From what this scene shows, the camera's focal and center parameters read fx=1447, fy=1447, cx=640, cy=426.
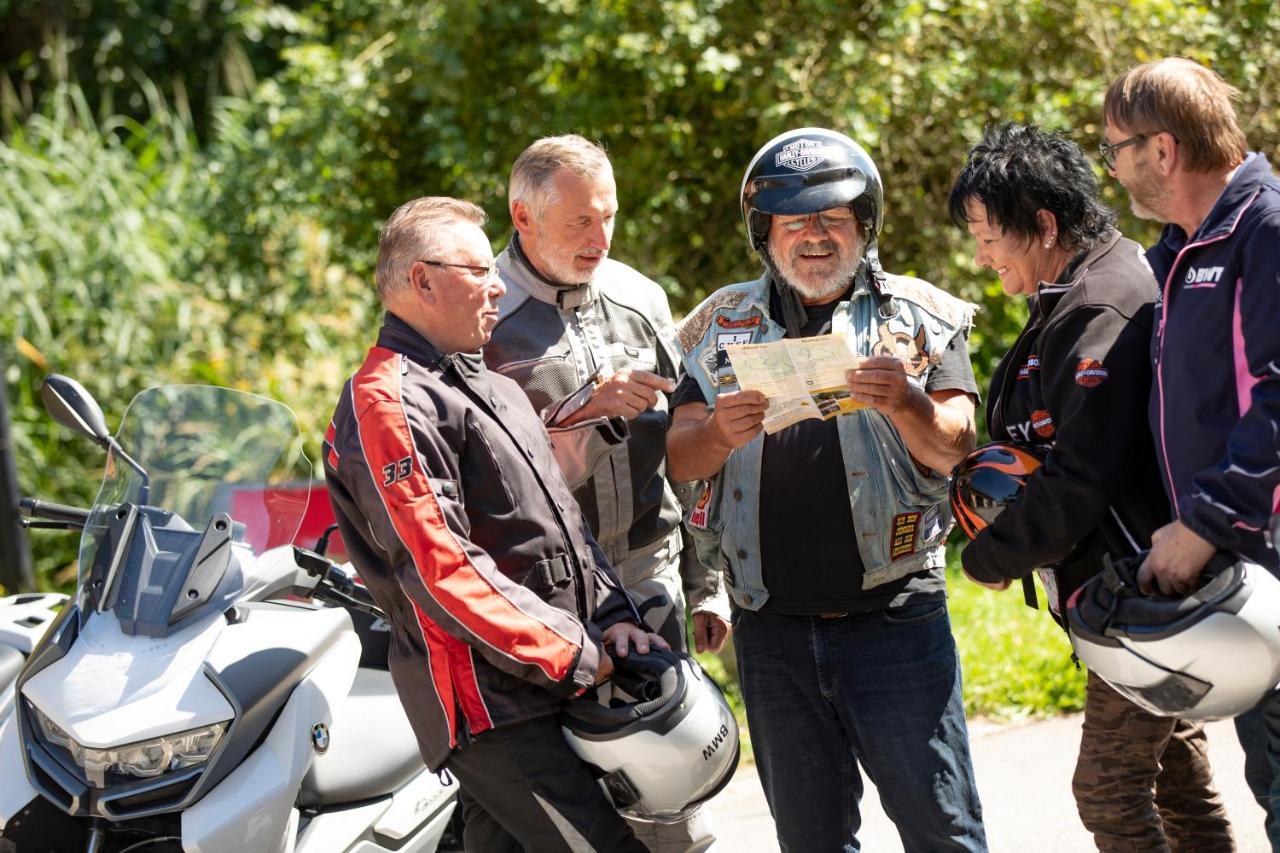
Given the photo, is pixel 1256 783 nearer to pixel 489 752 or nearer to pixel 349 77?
pixel 489 752

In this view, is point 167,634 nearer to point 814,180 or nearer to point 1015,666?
point 814,180

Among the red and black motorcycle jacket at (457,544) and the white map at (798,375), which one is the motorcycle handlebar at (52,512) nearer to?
the red and black motorcycle jacket at (457,544)

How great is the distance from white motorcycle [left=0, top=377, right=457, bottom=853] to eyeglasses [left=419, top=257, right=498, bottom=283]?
99 centimetres

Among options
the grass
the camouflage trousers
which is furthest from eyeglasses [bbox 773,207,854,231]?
the grass

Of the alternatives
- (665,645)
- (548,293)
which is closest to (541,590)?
(665,645)

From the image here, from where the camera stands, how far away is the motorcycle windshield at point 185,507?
11.7 feet

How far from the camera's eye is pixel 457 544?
2.89m

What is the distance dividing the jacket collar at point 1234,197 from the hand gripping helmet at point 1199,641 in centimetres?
65

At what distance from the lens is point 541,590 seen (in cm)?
307

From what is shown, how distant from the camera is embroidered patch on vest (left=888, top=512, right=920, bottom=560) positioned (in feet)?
10.9

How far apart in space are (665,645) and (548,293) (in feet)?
3.58

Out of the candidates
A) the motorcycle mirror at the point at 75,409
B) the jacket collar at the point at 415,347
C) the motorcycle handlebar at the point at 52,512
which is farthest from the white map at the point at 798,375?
the motorcycle handlebar at the point at 52,512

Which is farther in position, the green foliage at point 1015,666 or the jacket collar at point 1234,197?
the green foliage at point 1015,666

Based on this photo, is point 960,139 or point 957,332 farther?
point 960,139
